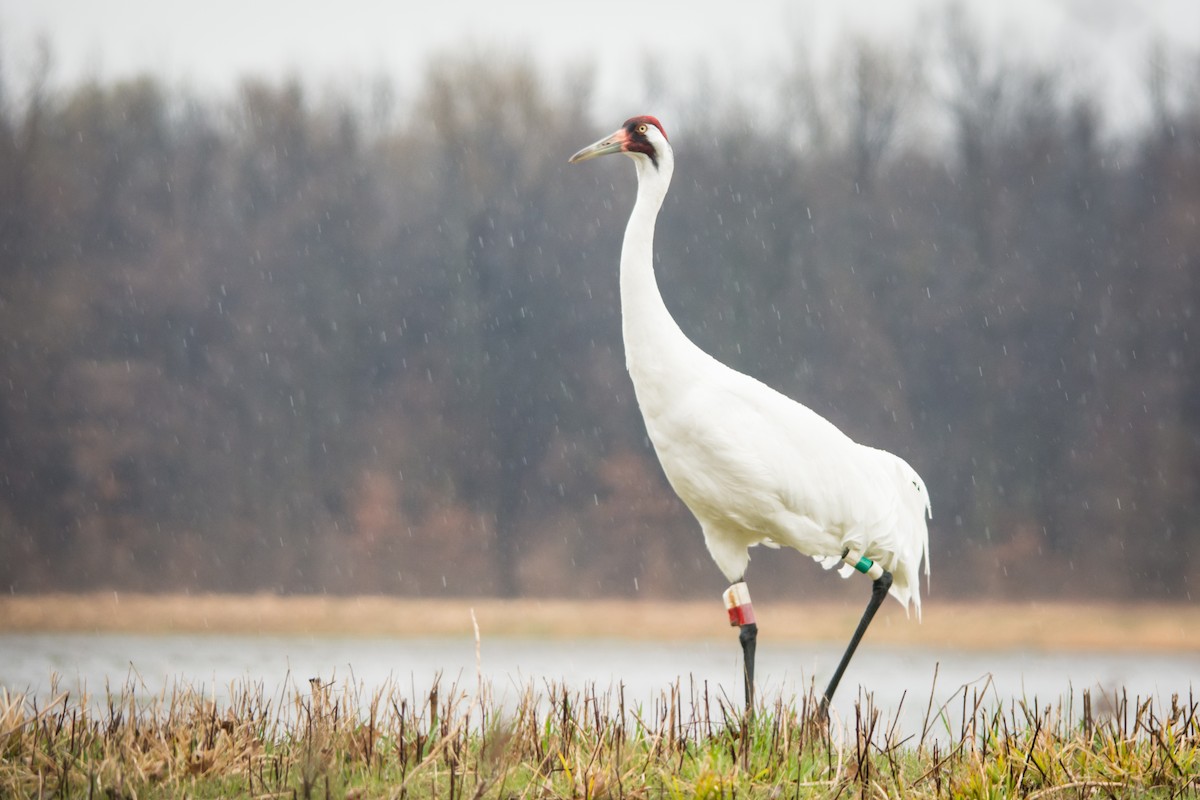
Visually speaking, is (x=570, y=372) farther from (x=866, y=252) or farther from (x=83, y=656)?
(x=83, y=656)

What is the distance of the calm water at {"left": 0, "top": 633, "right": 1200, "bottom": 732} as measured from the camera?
10383mm

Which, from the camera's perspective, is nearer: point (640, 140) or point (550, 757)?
point (550, 757)

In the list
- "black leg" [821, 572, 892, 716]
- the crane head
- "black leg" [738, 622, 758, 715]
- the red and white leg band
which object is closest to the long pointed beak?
the crane head

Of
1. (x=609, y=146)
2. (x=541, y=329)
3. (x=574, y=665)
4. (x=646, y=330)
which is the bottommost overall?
(x=574, y=665)

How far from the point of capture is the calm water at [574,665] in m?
10.4

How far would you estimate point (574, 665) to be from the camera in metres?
11.6

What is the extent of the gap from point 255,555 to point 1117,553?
10733 mm

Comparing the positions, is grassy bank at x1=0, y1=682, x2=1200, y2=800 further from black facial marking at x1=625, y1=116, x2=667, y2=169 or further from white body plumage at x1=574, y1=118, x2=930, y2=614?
black facial marking at x1=625, y1=116, x2=667, y2=169

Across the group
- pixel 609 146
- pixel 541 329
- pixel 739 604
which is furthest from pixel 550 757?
pixel 541 329

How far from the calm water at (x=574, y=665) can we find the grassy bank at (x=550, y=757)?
496 cm

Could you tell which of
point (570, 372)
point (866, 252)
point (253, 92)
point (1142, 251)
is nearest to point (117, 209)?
point (253, 92)

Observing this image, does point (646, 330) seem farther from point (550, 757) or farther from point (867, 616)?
point (550, 757)

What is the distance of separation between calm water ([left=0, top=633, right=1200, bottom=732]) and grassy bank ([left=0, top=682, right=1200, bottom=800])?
195 inches

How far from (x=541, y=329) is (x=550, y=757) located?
45.3 ft
